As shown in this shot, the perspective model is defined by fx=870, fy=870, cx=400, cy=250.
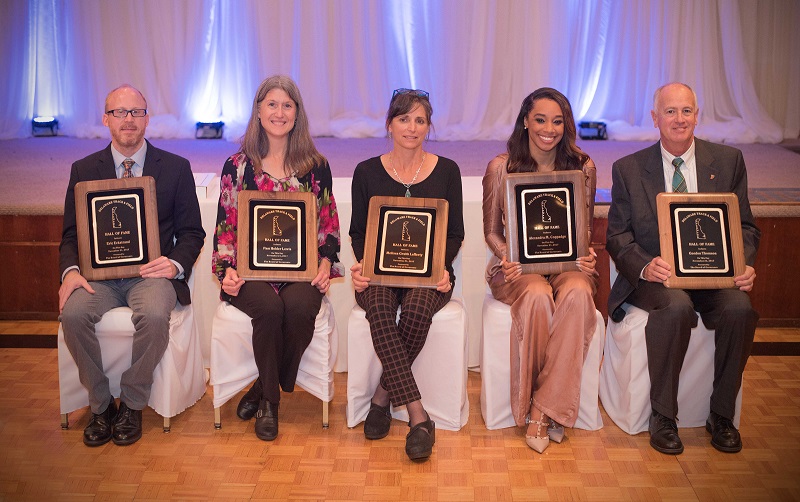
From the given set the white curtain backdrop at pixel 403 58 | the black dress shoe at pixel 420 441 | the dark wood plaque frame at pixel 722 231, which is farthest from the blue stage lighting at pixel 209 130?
the dark wood plaque frame at pixel 722 231

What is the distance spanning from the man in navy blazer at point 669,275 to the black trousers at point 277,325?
1342 mm

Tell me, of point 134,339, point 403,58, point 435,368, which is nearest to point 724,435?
point 435,368

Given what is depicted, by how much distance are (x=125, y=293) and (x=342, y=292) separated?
1092 mm

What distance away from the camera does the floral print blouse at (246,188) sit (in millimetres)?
3805

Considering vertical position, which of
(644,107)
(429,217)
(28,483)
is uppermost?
(644,107)

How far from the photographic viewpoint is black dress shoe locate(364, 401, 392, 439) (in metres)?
3.64

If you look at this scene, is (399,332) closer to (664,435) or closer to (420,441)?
(420,441)

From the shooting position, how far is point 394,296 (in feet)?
12.1

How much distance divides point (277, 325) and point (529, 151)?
135 cm

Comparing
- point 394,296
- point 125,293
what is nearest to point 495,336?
point 394,296

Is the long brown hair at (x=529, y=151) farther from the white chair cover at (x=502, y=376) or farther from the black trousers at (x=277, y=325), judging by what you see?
the black trousers at (x=277, y=325)

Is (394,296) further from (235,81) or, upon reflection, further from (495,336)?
(235,81)

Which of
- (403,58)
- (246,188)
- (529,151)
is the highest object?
(403,58)

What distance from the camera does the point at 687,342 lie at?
11.7 ft
